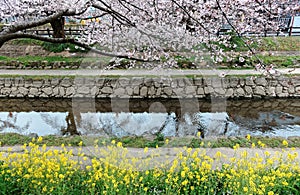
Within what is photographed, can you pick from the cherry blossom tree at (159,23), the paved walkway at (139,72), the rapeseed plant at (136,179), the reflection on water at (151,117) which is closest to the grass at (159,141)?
the reflection on water at (151,117)

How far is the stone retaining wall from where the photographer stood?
9.48m

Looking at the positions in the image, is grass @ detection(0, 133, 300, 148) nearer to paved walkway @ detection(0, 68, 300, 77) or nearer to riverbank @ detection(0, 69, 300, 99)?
riverbank @ detection(0, 69, 300, 99)

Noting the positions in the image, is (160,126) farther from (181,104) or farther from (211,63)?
(211,63)

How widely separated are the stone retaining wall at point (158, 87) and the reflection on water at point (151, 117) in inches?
10.4

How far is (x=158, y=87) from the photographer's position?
9.52 meters

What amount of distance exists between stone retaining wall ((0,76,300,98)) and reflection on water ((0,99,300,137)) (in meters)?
0.26

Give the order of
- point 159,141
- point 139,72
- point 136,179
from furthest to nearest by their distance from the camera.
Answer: point 139,72
point 159,141
point 136,179

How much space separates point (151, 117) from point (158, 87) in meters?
1.47

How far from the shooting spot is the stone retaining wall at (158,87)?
9.48 m

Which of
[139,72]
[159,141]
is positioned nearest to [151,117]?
[139,72]

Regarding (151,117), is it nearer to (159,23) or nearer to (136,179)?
(159,23)

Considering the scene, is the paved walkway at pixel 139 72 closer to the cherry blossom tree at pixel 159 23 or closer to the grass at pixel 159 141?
the cherry blossom tree at pixel 159 23

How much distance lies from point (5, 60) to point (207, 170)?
10.7m

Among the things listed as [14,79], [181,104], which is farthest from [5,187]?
[14,79]
